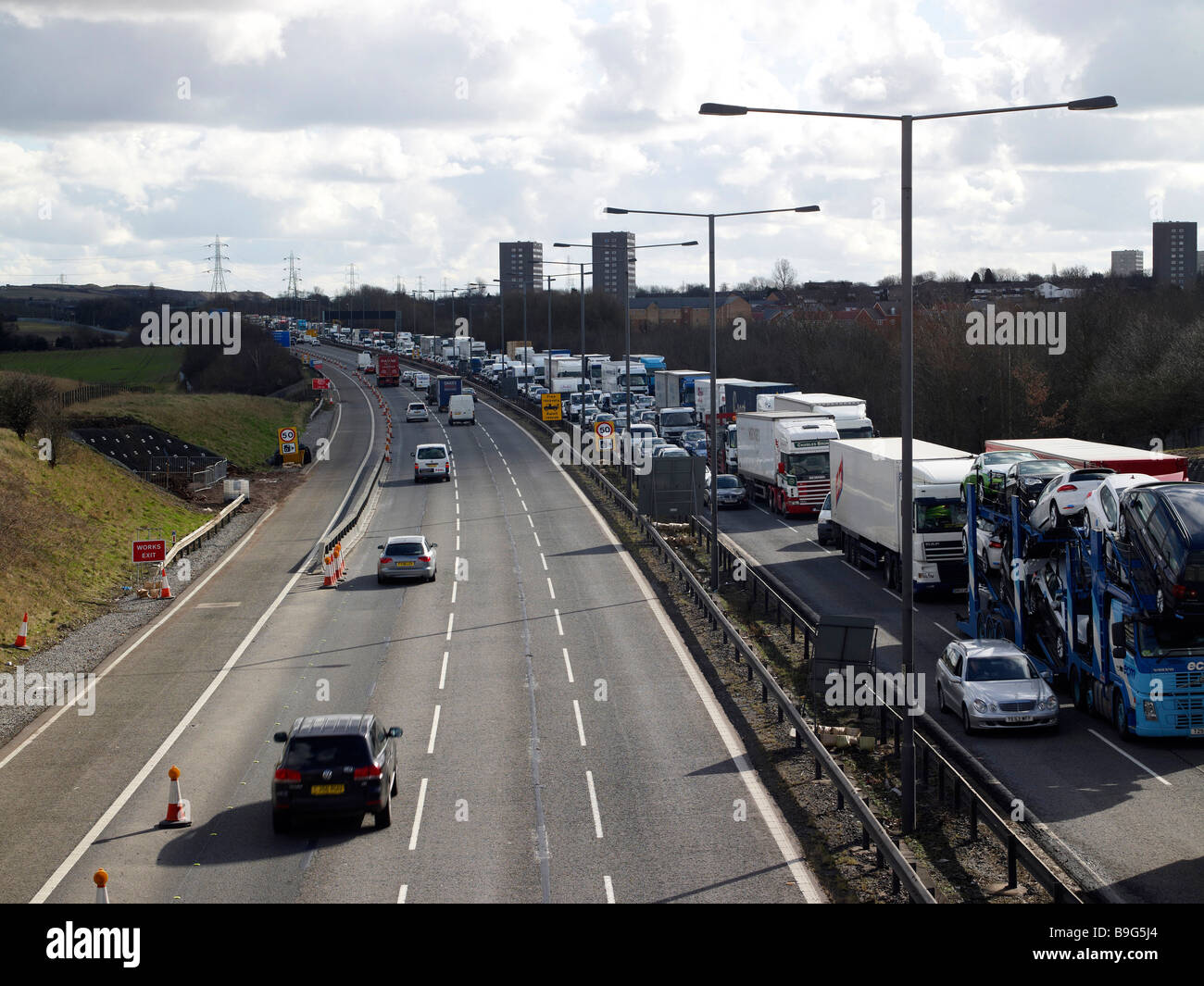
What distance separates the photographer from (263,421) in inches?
3346

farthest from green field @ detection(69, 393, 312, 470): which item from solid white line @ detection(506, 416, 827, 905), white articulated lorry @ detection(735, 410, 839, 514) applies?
solid white line @ detection(506, 416, 827, 905)

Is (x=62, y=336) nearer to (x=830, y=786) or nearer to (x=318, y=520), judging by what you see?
(x=318, y=520)

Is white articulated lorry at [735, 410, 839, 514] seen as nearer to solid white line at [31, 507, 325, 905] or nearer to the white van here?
solid white line at [31, 507, 325, 905]

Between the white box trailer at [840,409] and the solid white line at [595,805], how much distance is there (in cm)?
3439

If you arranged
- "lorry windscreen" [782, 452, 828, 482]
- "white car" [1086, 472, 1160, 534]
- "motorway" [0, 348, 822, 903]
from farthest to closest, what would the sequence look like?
"lorry windscreen" [782, 452, 828, 482]
"white car" [1086, 472, 1160, 534]
"motorway" [0, 348, 822, 903]

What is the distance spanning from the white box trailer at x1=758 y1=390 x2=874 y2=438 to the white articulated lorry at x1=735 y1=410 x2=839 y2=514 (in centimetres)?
140

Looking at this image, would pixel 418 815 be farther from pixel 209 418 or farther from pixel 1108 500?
pixel 209 418

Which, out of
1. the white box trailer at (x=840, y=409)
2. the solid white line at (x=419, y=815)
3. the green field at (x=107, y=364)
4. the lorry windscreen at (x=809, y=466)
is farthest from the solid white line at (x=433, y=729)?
the green field at (x=107, y=364)

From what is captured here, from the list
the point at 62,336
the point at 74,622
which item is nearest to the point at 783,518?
the point at 74,622

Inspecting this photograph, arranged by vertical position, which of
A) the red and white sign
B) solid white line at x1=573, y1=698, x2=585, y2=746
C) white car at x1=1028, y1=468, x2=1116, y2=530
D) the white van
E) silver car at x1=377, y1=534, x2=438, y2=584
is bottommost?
solid white line at x1=573, y1=698, x2=585, y2=746

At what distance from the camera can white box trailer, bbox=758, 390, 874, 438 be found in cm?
5338

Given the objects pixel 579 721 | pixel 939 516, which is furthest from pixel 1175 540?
pixel 939 516

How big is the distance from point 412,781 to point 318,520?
102ft

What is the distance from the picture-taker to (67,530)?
40.1 metres
